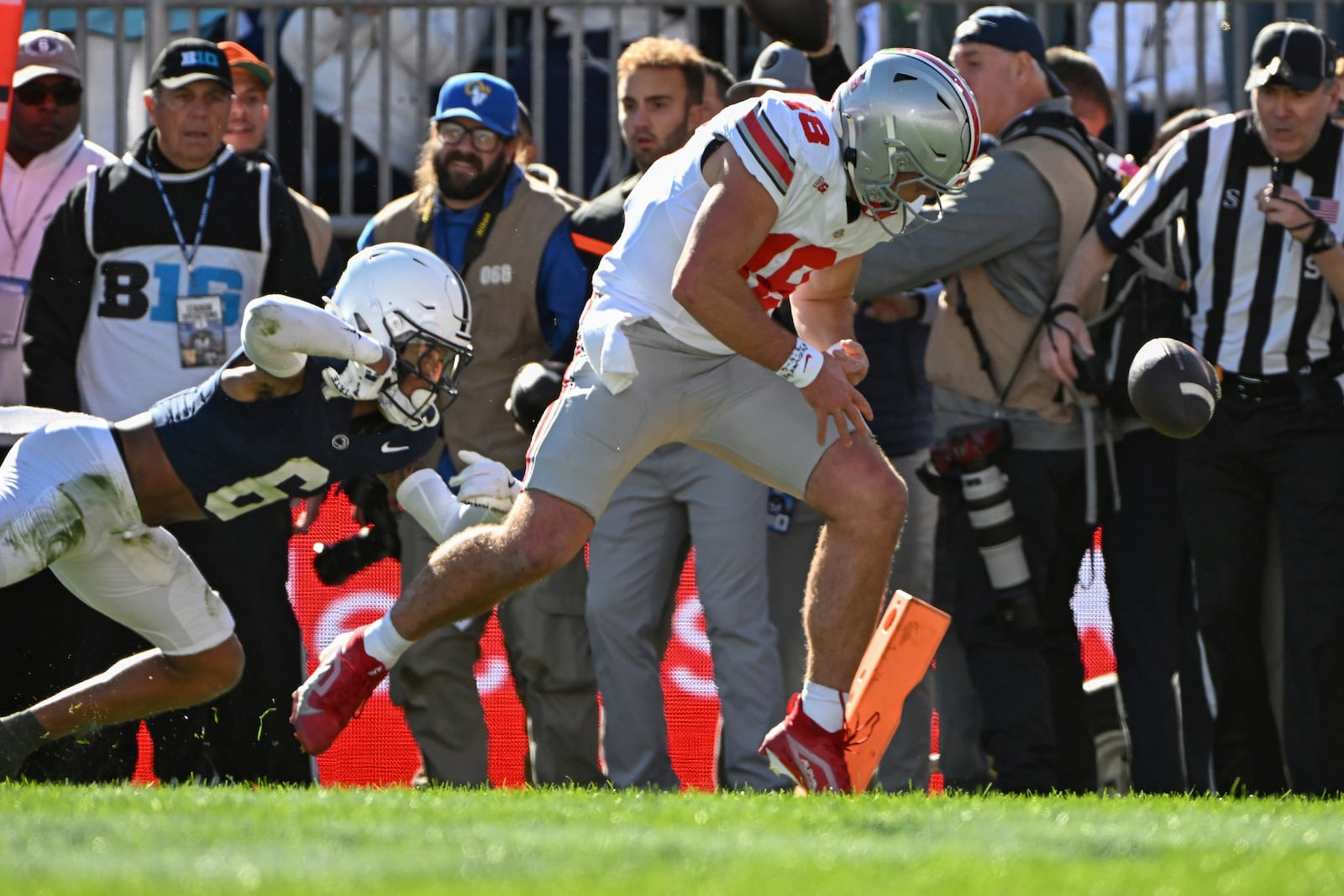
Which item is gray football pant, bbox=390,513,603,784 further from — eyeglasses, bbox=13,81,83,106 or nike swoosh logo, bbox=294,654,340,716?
eyeglasses, bbox=13,81,83,106

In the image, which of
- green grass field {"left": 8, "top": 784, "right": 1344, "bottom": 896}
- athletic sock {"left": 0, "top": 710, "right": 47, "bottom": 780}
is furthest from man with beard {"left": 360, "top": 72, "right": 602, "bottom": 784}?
green grass field {"left": 8, "top": 784, "right": 1344, "bottom": 896}

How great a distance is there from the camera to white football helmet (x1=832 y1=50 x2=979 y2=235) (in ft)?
17.0

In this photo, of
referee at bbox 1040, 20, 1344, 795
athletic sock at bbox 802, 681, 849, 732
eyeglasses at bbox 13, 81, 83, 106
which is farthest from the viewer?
eyeglasses at bbox 13, 81, 83, 106

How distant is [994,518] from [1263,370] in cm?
90

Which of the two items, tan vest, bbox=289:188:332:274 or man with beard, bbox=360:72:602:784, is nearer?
man with beard, bbox=360:72:602:784

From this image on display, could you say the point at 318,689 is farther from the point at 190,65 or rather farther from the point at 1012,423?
the point at 190,65

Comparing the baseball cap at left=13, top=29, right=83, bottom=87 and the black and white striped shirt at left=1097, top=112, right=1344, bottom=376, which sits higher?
the baseball cap at left=13, top=29, right=83, bottom=87

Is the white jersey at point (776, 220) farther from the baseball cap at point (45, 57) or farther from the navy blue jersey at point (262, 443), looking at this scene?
the baseball cap at point (45, 57)

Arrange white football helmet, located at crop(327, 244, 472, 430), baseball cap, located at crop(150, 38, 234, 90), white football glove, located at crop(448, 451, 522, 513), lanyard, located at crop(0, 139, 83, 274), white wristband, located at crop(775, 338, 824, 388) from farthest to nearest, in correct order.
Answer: lanyard, located at crop(0, 139, 83, 274) → baseball cap, located at crop(150, 38, 234, 90) → white football glove, located at crop(448, 451, 522, 513) → white football helmet, located at crop(327, 244, 472, 430) → white wristband, located at crop(775, 338, 824, 388)

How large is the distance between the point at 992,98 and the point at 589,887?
4.09 metres

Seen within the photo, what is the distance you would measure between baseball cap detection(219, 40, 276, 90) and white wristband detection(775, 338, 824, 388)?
360 centimetres

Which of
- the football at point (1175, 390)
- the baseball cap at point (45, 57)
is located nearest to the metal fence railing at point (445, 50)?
the baseball cap at point (45, 57)

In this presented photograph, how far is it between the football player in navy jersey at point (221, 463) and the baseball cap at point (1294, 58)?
248 cm

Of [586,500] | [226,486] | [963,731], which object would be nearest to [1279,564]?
[963,731]
